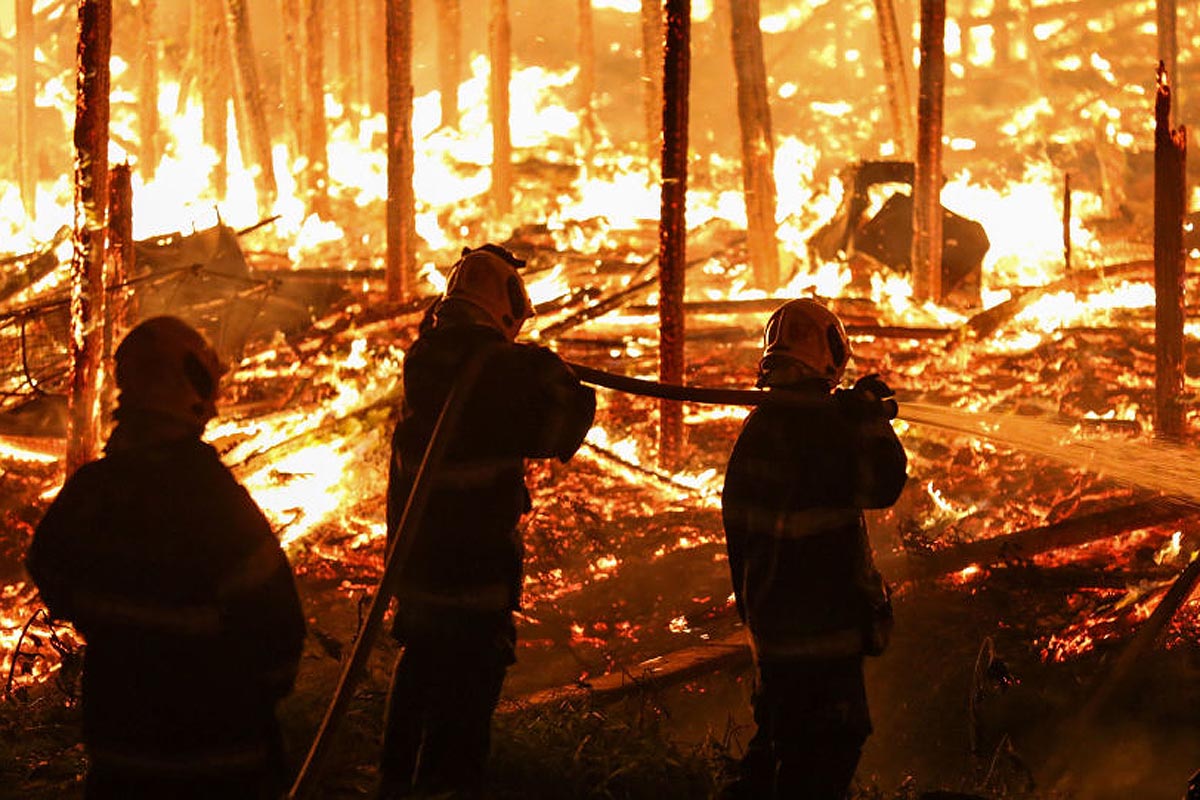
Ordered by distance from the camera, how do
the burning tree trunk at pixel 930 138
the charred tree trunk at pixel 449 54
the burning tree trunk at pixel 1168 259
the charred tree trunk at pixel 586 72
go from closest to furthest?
1. the burning tree trunk at pixel 1168 259
2. the burning tree trunk at pixel 930 138
3. the charred tree trunk at pixel 449 54
4. the charred tree trunk at pixel 586 72

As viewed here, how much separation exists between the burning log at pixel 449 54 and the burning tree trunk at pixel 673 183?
14040 millimetres

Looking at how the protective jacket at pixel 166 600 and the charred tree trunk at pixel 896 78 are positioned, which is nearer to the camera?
the protective jacket at pixel 166 600

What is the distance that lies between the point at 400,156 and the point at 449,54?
414 inches

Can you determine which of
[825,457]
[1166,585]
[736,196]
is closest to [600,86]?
[736,196]

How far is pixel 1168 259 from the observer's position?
727cm

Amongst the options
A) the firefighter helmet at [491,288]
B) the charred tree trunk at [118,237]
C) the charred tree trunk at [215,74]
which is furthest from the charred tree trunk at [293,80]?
the firefighter helmet at [491,288]

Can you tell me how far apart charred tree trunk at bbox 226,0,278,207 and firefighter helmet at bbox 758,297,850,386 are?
15808mm

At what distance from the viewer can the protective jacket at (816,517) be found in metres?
3.18

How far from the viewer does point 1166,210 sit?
7172 millimetres

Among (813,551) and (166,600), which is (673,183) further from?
(166,600)

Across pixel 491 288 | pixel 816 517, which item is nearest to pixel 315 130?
pixel 491 288

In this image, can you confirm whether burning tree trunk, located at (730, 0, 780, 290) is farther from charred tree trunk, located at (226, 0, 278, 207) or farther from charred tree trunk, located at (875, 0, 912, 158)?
charred tree trunk, located at (226, 0, 278, 207)

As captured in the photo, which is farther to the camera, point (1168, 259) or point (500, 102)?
point (500, 102)

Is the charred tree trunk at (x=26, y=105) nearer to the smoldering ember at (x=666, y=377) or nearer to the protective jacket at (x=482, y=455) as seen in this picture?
the smoldering ember at (x=666, y=377)
